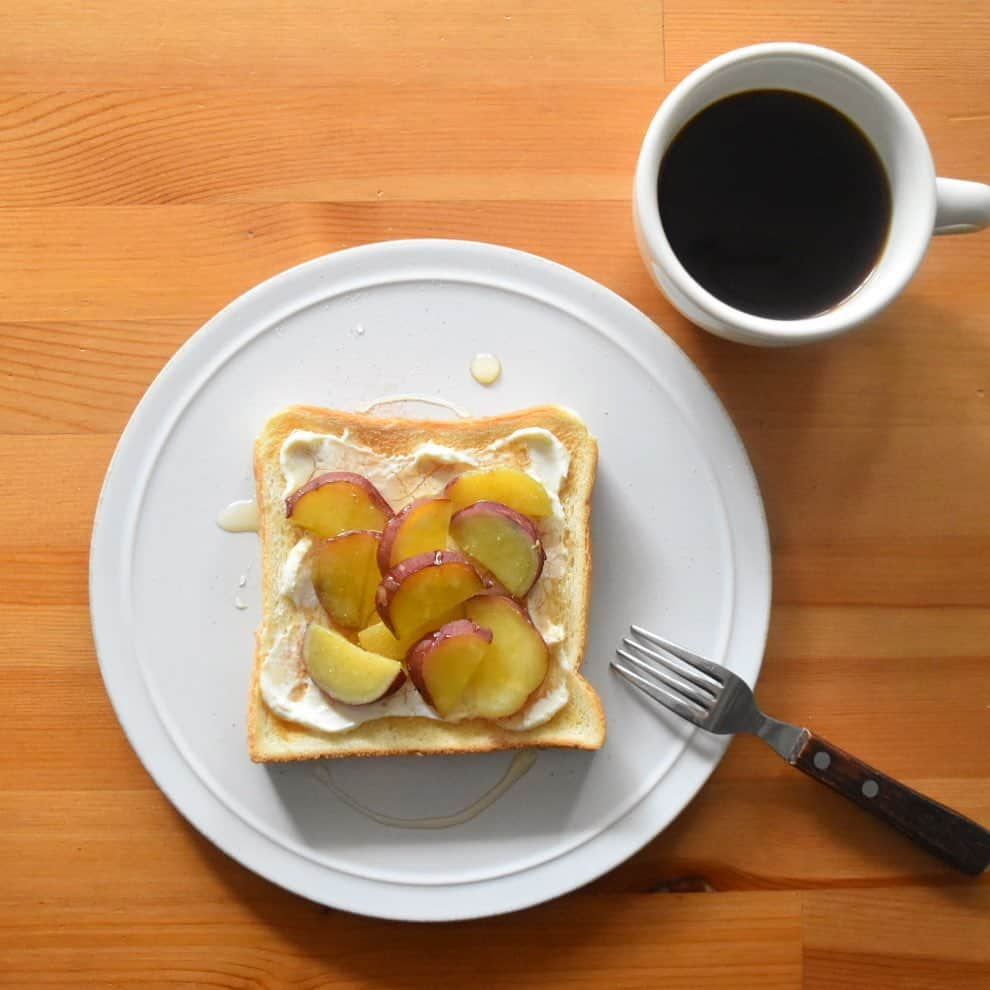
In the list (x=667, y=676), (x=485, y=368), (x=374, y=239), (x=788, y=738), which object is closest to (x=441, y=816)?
(x=667, y=676)

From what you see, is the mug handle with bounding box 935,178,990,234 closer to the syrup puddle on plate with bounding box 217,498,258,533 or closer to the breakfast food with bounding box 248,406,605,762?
the breakfast food with bounding box 248,406,605,762

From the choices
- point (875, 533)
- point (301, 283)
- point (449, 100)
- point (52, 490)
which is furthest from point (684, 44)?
point (52, 490)

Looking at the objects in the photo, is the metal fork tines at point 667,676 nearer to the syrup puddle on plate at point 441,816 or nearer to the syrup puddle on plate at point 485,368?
the syrup puddle on plate at point 441,816

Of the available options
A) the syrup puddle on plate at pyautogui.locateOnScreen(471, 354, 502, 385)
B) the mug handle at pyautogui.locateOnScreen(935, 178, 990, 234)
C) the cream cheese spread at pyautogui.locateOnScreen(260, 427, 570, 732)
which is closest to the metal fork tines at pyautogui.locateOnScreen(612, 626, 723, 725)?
the cream cheese spread at pyautogui.locateOnScreen(260, 427, 570, 732)

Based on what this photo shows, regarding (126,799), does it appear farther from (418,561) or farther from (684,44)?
(684,44)

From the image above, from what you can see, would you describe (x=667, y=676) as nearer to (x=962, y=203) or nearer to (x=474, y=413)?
(x=474, y=413)

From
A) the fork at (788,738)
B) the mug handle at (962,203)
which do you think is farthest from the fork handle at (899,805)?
the mug handle at (962,203)
